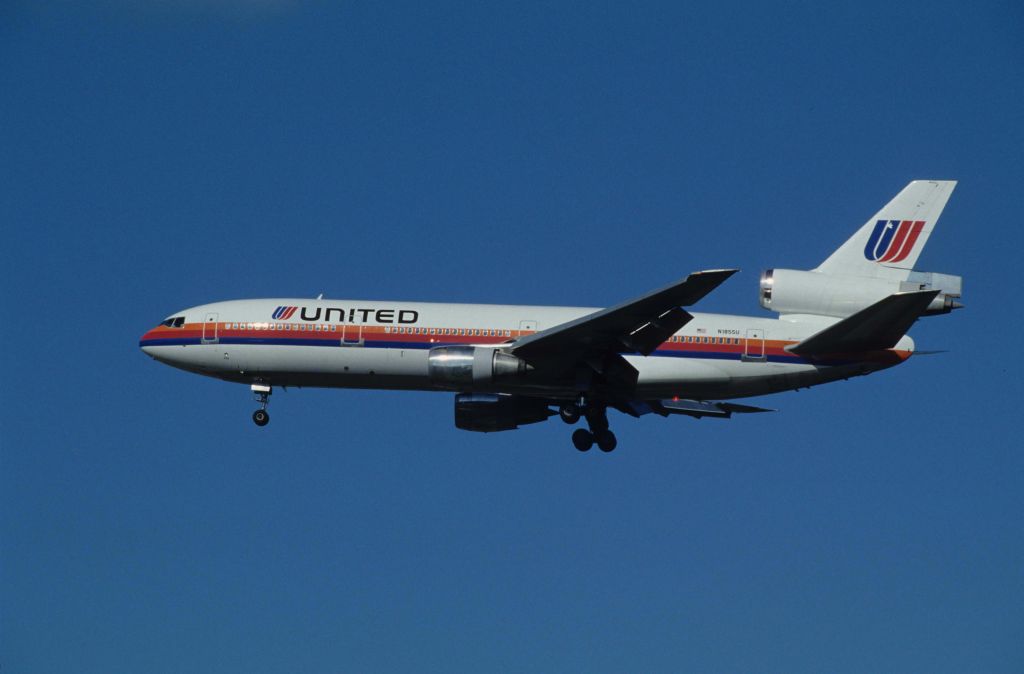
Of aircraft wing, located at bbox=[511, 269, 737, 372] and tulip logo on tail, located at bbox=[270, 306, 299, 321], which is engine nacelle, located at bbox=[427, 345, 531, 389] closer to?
aircraft wing, located at bbox=[511, 269, 737, 372]

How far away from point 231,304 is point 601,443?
13.6m

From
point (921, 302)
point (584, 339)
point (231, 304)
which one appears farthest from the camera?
point (231, 304)

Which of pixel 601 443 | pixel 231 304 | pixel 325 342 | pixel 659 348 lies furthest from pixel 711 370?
pixel 231 304

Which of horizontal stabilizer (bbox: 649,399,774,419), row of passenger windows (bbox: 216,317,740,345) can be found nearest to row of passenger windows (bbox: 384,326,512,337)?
row of passenger windows (bbox: 216,317,740,345)

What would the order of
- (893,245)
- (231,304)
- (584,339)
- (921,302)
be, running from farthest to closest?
(231,304) < (893,245) < (584,339) < (921,302)

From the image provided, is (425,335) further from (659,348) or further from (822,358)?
(822,358)

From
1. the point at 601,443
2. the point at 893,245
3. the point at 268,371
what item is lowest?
the point at 601,443

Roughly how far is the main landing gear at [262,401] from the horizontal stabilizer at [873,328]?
17342mm

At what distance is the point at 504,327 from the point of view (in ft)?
132

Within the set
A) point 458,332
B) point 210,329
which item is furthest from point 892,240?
point 210,329

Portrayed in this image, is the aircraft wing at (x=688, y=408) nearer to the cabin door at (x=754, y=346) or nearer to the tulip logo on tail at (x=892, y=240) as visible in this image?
the cabin door at (x=754, y=346)

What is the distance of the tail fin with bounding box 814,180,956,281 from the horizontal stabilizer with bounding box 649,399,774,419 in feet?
19.2

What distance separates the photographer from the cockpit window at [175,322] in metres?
43.1

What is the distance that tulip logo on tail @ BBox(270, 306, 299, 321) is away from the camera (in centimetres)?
4141
